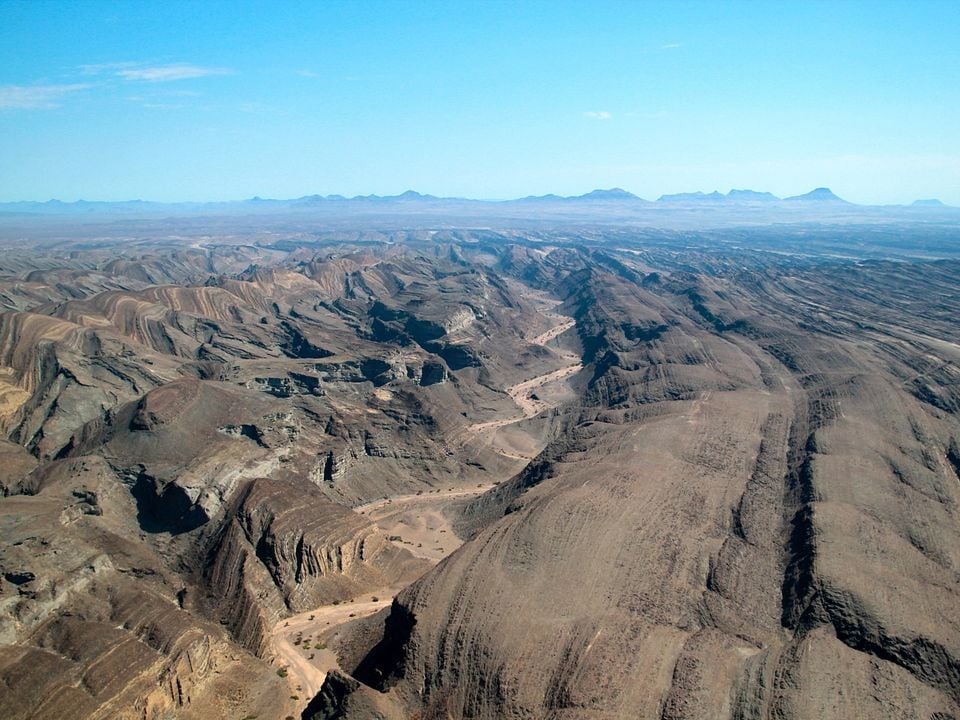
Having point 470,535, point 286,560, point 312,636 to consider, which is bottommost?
point 470,535

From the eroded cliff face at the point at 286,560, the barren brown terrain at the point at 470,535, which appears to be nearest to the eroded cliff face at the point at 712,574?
the barren brown terrain at the point at 470,535

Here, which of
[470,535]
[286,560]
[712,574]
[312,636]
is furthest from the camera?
[470,535]

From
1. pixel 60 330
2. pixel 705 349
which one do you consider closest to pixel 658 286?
pixel 705 349

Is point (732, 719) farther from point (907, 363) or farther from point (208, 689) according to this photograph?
point (907, 363)

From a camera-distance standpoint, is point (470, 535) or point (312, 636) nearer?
point (312, 636)

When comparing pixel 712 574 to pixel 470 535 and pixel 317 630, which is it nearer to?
pixel 470 535

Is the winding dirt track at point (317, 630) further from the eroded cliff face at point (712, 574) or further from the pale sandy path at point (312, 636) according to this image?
the eroded cliff face at point (712, 574)

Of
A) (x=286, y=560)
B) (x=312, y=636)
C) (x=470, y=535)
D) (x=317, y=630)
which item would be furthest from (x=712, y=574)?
(x=286, y=560)

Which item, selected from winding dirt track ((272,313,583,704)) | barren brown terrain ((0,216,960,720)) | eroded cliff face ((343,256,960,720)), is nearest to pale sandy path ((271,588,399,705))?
winding dirt track ((272,313,583,704))
